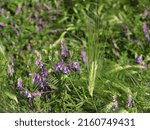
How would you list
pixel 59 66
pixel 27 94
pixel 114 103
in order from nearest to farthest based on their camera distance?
1. pixel 114 103
2. pixel 27 94
3. pixel 59 66

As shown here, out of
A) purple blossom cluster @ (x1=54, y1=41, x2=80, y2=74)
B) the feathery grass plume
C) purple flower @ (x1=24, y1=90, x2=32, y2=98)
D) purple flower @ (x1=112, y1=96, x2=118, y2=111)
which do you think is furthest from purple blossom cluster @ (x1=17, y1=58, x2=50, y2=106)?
purple flower @ (x1=112, y1=96, x2=118, y2=111)

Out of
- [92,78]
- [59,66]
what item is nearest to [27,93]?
[59,66]

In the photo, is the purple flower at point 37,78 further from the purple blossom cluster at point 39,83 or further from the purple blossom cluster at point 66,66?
→ the purple blossom cluster at point 66,66

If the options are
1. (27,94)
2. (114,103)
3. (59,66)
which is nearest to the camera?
(114,103)

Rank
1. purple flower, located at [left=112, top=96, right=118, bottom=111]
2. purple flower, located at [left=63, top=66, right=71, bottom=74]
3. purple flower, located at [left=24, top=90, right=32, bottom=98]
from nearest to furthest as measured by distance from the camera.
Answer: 1. purple flower, located at [left=112, top=96, right=118, bottom=111]
2. purple flower, located at [left=24, top=90, right=32, bottom=98]
3. purple flower, located at [left=63, top=66, right=71, bottom=74]

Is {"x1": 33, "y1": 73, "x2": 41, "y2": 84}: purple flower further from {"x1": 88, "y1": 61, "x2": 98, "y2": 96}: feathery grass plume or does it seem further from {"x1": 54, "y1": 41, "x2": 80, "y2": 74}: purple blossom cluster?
{"x1": 88, "y1": 61, "x2": 98, "y2": 96}: feathery grass plume

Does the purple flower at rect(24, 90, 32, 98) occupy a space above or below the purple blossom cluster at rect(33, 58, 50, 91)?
below

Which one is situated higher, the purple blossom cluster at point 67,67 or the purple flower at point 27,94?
the purple blossom cluster at point 67,67

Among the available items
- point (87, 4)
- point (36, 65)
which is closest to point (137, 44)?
point (87, 4)

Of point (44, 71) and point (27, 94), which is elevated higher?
point (44, 71)

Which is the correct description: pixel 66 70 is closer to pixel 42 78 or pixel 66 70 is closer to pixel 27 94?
pixel 42 78

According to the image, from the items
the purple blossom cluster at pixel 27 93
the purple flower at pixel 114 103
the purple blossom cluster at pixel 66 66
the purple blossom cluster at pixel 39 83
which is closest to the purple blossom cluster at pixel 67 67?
the purple blossom cluster at pixel 66 66

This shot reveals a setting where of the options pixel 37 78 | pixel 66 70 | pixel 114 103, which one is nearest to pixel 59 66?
pixel 66 70

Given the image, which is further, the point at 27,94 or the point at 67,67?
the point at 67,67
